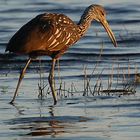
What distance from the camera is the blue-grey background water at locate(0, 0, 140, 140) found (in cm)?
1062

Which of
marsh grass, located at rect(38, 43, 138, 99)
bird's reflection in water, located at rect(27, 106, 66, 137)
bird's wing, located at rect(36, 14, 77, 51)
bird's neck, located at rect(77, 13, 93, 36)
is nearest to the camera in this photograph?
bird's reflection in water, located at rect(27, 106, 66, 137)

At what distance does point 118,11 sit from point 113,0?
1.81 metres

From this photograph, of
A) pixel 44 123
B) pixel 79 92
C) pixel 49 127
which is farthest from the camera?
pixel 79 92

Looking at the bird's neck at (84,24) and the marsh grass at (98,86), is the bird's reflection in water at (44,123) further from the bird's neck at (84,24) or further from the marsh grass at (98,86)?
the bird's neck at (84,24)

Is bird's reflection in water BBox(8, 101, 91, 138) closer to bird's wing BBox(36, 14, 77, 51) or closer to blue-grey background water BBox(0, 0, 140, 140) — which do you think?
blue-grey background water BBox(0, 0, 140, 140)

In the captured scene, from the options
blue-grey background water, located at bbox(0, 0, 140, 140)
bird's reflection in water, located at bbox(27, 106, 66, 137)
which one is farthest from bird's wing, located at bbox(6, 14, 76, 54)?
bird's reflection in water, located at bbox(27, 106, 66, 137)

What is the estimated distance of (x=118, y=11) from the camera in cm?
2461

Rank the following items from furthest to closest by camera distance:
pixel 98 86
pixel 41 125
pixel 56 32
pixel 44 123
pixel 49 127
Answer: pixel 98 86 < pixel 56 32 < pixel 44 123 < pixel 41 125 < pixel 49 127

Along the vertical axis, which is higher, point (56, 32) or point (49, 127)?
point (56, 32)

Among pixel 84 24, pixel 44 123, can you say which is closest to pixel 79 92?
pixel 84 24

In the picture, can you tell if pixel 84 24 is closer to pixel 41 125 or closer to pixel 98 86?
pixel 98 86

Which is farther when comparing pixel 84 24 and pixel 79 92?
pixel 84 24

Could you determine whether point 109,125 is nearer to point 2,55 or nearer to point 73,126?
point 73,126

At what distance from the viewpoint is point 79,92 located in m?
13.6
